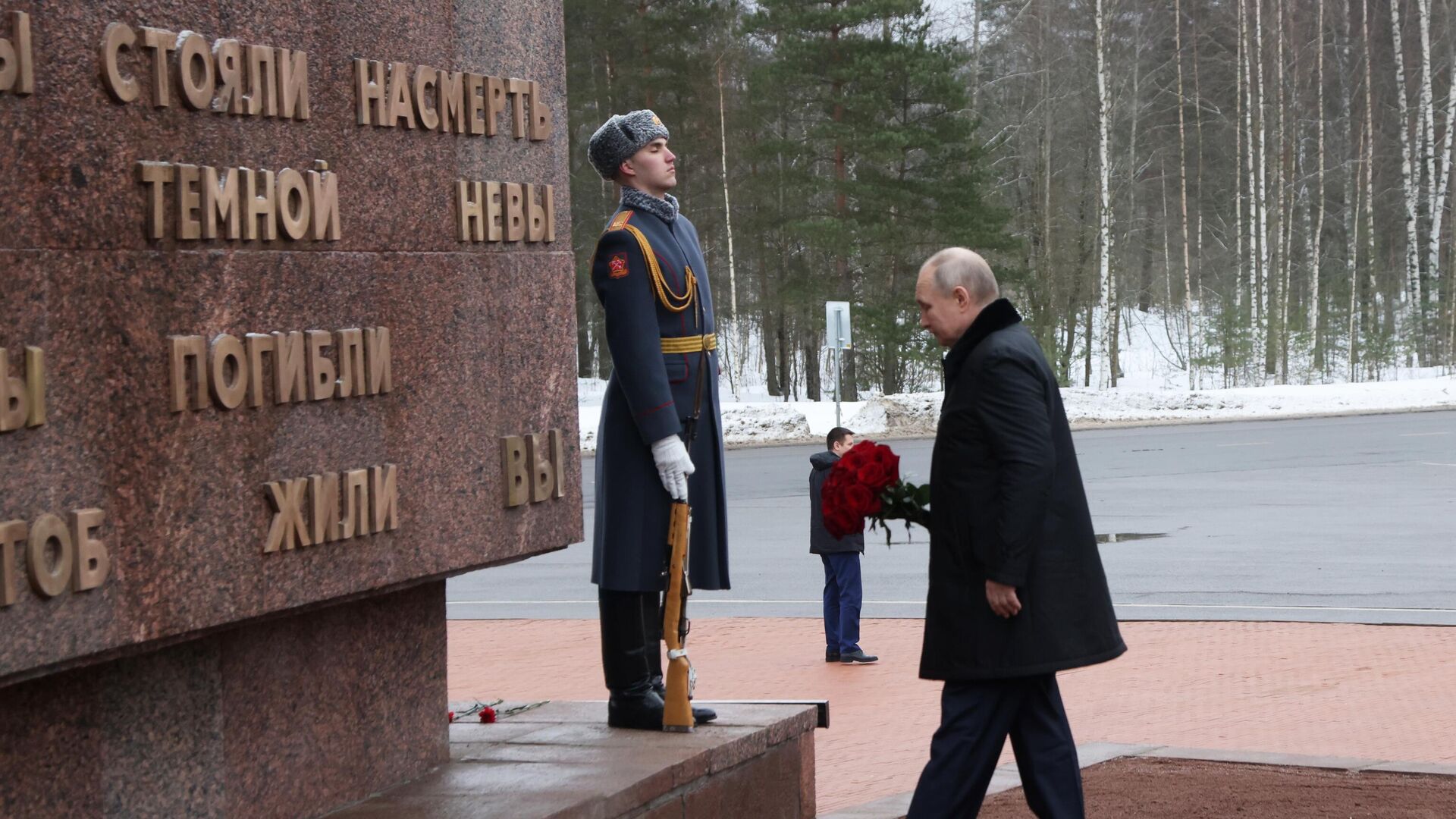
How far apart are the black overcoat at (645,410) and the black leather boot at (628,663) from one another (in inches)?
3.3

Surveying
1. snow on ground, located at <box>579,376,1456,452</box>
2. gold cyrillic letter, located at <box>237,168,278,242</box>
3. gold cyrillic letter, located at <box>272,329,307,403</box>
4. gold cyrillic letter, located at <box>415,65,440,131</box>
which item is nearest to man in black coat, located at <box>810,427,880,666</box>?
gold cyrillic letter, located at <box>415,65,440,131</box>

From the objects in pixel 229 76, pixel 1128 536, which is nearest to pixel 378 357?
pixel 229 76

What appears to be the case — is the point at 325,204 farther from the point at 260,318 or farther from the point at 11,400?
the point at 11,400

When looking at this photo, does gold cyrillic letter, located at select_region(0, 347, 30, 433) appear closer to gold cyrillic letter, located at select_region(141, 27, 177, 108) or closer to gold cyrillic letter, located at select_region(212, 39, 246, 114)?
gold cyrillic letter, located at select_region(141, 27, 177, 108)

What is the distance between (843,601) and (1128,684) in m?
1.78

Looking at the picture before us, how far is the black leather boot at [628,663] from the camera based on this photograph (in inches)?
211

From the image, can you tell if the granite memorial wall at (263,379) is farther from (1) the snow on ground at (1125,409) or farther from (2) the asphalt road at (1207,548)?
(1) the snow on ground at (1125,409)

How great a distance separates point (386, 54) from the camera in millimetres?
4605

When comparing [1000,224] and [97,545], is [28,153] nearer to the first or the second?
[97,545]

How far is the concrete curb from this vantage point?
6.04m

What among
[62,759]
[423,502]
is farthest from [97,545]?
[423,502]

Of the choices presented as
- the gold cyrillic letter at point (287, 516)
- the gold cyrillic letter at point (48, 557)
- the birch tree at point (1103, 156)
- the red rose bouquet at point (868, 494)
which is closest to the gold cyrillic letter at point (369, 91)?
the gold cyrillic letter at point (287, 516)

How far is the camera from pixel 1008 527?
466cm

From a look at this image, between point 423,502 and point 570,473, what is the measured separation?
74 cm
